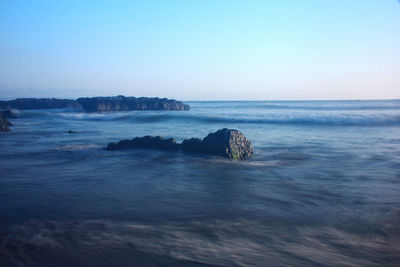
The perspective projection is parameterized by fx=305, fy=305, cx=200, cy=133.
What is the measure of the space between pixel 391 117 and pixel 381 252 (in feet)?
83.7

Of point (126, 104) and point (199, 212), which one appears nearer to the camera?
point (199, 212)

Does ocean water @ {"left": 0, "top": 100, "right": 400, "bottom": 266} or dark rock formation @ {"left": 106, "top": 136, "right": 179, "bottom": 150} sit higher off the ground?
dark rock formation @ {"left": 106, "top": 136, "right": 179, "bottom": 150}

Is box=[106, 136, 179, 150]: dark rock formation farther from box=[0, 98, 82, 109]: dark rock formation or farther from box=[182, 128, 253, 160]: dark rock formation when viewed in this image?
box=[0, 98, 82, 109]: dark rock formation

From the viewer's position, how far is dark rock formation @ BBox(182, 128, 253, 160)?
9.16 meters

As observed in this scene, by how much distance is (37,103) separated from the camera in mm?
47125

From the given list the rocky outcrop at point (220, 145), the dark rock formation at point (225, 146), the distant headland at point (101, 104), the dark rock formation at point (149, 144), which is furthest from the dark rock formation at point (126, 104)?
the dark rock formation at point (225, 146)

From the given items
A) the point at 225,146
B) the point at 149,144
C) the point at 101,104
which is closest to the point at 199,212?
the point at 225,146

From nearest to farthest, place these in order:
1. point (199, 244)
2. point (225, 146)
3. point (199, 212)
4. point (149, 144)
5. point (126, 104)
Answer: point (199, 244)
point (199, 212)
point (225, 146)
point (149, 144)
point (126, 104)

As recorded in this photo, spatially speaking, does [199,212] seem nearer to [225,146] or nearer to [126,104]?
[225,146]

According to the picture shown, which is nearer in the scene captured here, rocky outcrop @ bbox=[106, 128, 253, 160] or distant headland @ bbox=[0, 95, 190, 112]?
rocky outcrop @ bbox=[106, 128, 253, 160]

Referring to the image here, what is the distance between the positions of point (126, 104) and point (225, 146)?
40.0m

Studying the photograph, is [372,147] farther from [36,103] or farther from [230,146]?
[36,103]

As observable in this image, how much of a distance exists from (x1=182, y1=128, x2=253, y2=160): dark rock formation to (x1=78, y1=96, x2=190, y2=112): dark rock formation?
37.1 meters

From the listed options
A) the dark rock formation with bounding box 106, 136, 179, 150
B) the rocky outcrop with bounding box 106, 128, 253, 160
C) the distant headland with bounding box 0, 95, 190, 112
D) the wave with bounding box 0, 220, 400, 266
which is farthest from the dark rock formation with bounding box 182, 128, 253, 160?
the distant headland with bounding box 0, 95, 190, 112
